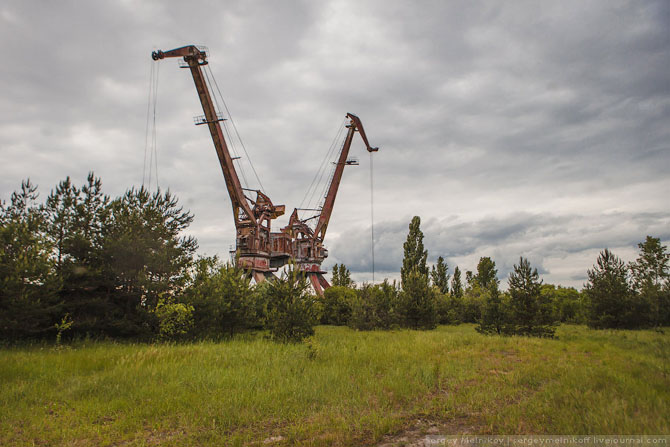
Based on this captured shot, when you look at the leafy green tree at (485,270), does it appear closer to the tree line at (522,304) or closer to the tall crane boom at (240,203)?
the tree line at (522,304)

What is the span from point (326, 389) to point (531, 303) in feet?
45.3

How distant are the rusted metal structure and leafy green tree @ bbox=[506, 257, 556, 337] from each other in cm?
1181

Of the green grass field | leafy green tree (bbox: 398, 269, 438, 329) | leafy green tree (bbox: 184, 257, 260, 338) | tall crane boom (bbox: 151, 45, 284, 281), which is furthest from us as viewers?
tall crane boom (bbox: 151, 45, 284, 281)

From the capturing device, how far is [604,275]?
954 inches

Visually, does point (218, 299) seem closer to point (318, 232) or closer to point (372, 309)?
point (372, 309)

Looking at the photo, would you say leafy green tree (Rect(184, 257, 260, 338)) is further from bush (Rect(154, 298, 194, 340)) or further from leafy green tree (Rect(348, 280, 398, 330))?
leafy green tree (Rect(348, 280, 398, 330))

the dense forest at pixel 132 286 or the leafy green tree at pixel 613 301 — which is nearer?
the dense forest at pixel 132 286

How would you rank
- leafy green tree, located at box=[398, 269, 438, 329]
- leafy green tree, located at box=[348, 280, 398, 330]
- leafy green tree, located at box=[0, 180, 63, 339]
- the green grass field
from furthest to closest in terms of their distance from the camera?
leafy green tree, located at box=[398, 269, 438, 329] < leafy green tree, located at box=[348, 280, 398, 330] < leafy green tree, located at box=[0, 180, 63, 339] < the green grass field

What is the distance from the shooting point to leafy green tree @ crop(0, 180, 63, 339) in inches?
480

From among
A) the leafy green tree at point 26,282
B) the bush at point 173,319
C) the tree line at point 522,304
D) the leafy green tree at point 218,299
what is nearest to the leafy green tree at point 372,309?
the tree line at point 522,304

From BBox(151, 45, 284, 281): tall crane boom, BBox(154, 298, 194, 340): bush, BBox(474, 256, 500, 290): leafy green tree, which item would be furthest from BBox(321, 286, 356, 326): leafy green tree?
BBox(474, 256, 500, 290): leafy green tree

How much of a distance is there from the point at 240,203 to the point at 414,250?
20530mm

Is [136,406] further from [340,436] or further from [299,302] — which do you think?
[299,302]

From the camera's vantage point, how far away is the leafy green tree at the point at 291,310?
1573 cm
